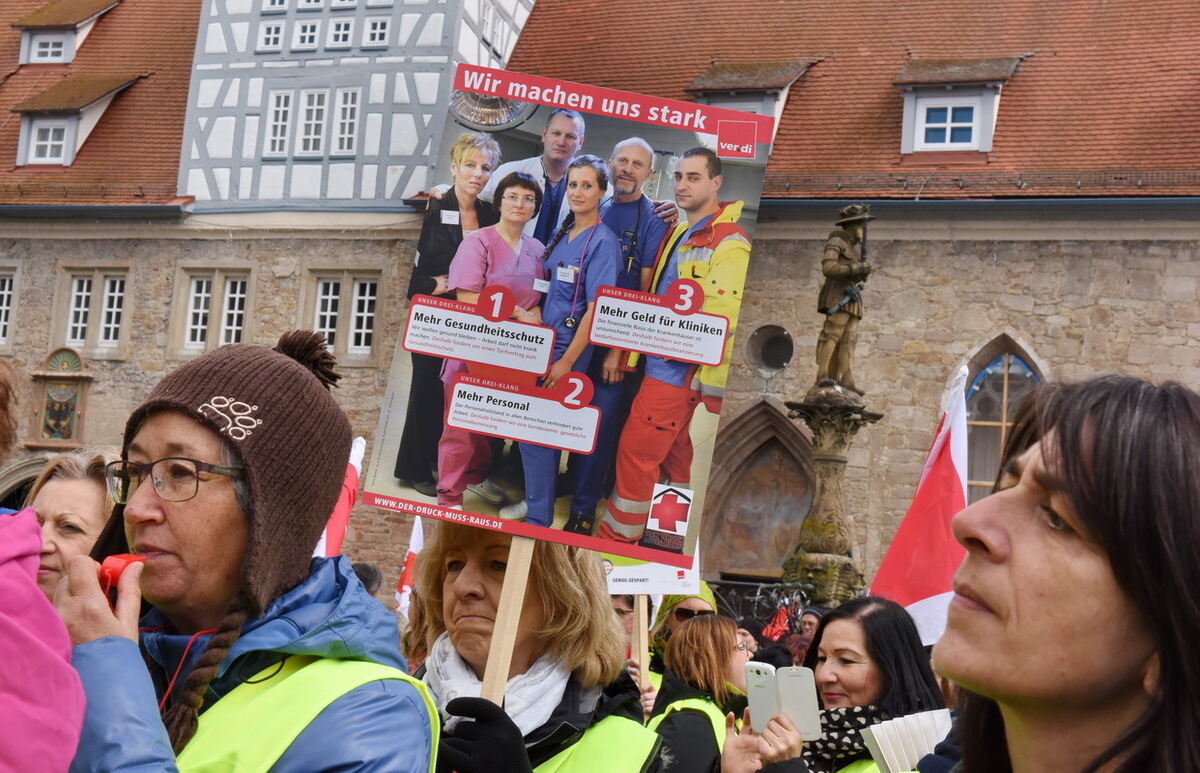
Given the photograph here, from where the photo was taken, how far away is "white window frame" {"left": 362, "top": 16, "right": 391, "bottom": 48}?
22.5 metres

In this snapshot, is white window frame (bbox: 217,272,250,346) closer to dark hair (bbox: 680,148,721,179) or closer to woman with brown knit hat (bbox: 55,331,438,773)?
dark hair (bbox: 680,148,721,179)

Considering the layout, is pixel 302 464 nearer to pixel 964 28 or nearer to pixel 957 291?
pixel 957 291

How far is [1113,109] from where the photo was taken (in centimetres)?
1991

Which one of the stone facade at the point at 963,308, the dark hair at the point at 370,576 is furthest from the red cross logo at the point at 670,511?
the stone facade at the point at 963,308

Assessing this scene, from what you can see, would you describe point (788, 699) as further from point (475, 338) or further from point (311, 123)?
point (311, 123)

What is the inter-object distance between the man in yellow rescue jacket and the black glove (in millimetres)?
1318

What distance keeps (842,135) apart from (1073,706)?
19756 millimetres

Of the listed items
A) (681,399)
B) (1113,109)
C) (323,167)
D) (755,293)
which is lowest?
(681,399)

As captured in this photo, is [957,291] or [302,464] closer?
[302,464]

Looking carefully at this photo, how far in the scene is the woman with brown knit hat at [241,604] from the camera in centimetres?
217

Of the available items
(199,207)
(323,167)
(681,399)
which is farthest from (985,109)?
(681,399)

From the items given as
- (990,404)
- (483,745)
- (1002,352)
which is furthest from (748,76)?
(483,745)

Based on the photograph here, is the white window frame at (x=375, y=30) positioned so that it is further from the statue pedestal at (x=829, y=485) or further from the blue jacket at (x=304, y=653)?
the blue jacket at (x=304, y=653)

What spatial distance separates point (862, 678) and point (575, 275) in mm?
1467
